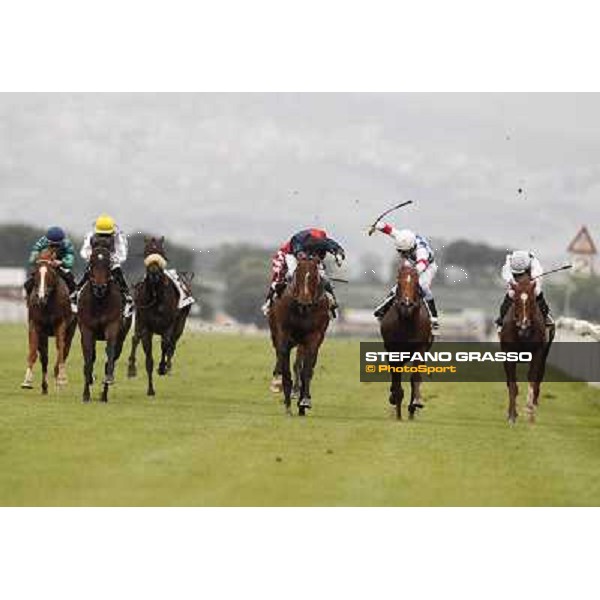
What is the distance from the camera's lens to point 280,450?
22.9 m

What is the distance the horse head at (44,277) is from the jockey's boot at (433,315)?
255 inches

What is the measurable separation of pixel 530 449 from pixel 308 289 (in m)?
5.37

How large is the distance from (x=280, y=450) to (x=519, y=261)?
25.9 ft

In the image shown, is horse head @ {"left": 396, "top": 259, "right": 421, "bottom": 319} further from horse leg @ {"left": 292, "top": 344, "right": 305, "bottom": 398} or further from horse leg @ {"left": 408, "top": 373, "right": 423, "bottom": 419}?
horse leg @ {"left": 292, "top": 344, "right": 305, "bottom": 398}

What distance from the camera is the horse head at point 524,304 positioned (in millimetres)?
29609

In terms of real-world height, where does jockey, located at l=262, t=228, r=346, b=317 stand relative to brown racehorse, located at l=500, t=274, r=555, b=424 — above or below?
above

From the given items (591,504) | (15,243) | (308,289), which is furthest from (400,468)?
(15,243)

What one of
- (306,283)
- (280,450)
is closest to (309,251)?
(306,283)

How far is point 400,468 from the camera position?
21234mm

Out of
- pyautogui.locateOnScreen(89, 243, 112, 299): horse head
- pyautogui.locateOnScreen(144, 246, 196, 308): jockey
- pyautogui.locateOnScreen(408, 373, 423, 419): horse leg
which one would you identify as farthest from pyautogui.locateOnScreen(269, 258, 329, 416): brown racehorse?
pyautogui.locateOnScreen(144, 246, 196, 308): jockey

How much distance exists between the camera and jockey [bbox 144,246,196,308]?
1330 inches

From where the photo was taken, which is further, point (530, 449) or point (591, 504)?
point (530, 449)

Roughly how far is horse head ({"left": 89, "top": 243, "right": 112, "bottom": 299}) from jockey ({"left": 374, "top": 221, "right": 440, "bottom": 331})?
163 inches
